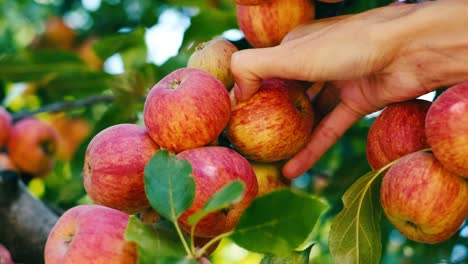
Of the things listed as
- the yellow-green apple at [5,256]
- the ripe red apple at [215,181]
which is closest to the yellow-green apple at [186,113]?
the ripe red apple at [215,181]

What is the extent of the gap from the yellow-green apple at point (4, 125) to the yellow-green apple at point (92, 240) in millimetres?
1349

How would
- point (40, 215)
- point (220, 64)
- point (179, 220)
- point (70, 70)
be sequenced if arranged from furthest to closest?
point (70, 70) → point (40, 215) → point (220, 64) → point (179, 220)

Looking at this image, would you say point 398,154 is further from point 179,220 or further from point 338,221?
point 179,220

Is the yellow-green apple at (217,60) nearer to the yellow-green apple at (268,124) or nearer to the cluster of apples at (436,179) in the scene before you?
the yellow-green apple at (268,124)

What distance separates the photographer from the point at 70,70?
231cm

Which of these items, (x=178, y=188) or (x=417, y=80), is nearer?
(x=178, y=188)

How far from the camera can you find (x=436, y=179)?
1.05 metres

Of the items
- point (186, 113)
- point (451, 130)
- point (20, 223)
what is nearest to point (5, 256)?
point (20, 223)

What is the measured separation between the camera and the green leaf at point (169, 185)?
3.16 feet

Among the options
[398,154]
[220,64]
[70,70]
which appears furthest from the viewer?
→ [70,70]

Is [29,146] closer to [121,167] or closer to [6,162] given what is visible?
[6,162]

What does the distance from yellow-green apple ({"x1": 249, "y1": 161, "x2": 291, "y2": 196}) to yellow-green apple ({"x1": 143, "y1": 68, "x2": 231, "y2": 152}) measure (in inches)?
5.9

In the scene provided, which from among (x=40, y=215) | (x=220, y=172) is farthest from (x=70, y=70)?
(x=220, y=172)

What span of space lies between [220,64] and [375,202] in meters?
0.42
